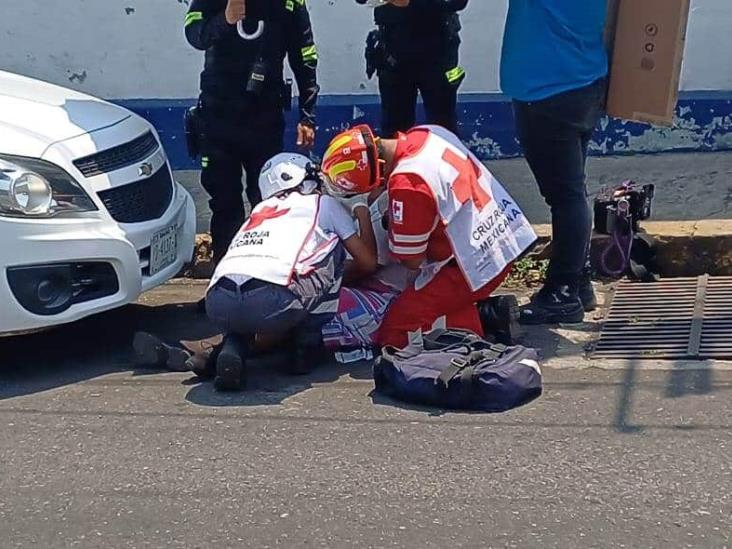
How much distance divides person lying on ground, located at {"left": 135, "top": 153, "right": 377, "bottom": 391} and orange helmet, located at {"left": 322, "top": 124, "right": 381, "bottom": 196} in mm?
99

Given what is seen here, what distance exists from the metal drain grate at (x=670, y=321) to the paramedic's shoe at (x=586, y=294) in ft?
0.31

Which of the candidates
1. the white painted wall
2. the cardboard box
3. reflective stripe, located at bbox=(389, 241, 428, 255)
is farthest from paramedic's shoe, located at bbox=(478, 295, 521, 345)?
the white painted wall

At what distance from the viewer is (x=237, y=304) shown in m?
5.14

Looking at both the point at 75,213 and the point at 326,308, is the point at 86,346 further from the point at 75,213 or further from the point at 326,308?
the point at 326,308

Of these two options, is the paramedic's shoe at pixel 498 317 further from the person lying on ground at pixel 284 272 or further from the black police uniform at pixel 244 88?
the black police uniform at pixel 244 88

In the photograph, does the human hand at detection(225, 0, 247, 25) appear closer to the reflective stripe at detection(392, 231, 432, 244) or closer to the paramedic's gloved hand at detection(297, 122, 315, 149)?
the paramedic's gloved hand at detection(297, 122, 315, 149)

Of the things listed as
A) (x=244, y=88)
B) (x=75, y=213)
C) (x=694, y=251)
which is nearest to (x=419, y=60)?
(x=244, y=88)

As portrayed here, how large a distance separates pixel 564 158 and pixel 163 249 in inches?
71.8

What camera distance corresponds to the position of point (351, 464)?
439 centimetres

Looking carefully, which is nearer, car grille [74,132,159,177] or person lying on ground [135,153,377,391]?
person lying on ground [135,153,377,391]

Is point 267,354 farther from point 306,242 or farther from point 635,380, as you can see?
point 635,380

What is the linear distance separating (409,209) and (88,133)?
1.47 meters

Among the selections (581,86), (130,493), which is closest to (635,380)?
(581,86)

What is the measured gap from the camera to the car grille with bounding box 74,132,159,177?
17.9 feet
